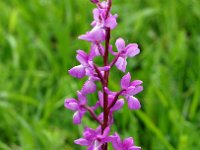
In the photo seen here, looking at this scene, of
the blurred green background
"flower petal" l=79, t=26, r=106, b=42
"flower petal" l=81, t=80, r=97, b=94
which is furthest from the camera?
the blurred green background

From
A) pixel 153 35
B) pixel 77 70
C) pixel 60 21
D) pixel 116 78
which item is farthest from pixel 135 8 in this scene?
pixel 77 70

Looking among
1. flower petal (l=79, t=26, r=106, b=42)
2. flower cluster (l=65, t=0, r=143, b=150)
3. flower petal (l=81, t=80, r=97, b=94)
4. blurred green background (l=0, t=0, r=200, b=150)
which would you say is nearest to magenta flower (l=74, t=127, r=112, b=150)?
flower cluster (l=65, t=0, r=143, b=150)

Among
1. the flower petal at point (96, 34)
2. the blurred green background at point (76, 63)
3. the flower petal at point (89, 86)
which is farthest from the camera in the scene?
the blurred green background at point (76, 63)

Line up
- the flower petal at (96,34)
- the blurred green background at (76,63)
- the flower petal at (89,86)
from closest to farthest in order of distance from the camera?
1. the flower petal at (96,34)
2. the flower petal at (89,86)
3. the blurred green background at (76,63)

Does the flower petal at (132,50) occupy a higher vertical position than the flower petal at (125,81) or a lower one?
higher

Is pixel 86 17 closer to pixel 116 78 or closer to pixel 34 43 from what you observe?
pixel 34 43

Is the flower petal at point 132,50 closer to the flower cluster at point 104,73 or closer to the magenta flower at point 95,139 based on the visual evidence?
the flower cluster at point 104,73

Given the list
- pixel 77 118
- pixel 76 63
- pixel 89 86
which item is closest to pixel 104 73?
pixel 89 86

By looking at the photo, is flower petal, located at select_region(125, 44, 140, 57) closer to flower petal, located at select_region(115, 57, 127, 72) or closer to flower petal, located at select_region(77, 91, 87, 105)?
flower petal, located at select_region(115, 57, 127, 72)

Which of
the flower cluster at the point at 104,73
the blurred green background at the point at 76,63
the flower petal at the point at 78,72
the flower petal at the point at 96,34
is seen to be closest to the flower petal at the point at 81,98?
the flower cluster at the point at 104,73
